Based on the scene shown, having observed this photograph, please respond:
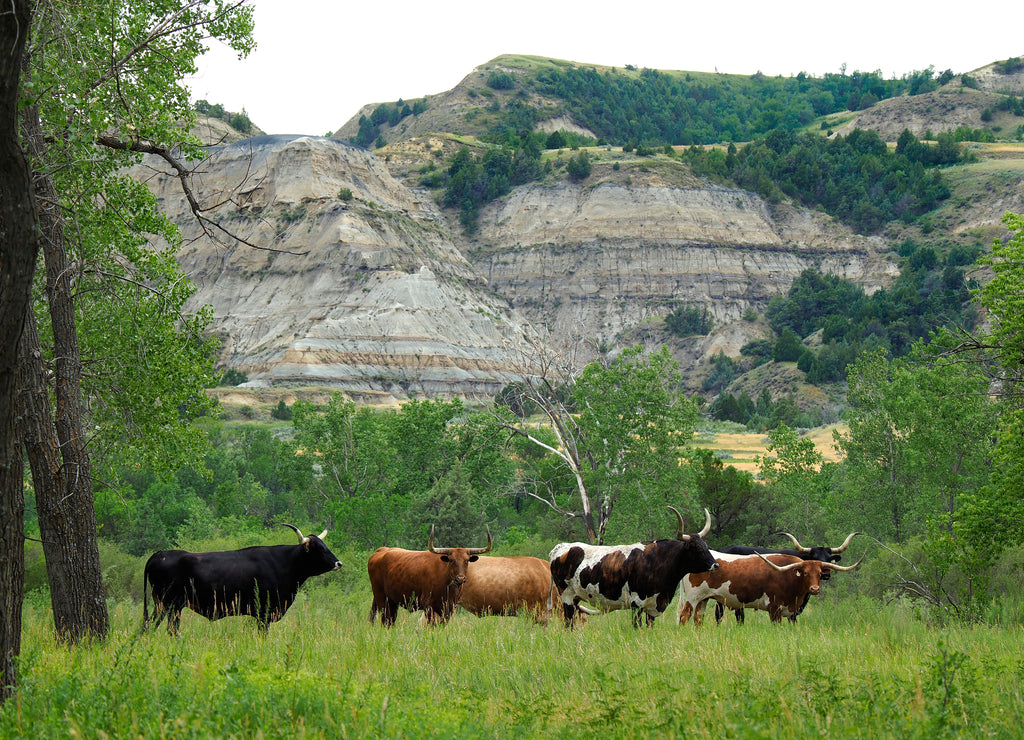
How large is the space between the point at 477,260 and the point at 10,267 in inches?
5234

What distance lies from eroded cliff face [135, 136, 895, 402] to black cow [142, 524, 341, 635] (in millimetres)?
50922

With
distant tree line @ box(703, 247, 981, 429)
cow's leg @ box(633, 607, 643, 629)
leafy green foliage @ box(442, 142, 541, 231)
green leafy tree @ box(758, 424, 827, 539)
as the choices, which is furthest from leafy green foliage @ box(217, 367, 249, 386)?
cow's leg @ box(633, 607, 643, 629)

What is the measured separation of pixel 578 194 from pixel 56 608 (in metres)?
137

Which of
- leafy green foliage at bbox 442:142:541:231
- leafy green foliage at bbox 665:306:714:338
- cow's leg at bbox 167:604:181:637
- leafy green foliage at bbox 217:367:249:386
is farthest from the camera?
leafy green foliage at bbox 442:142:541:231

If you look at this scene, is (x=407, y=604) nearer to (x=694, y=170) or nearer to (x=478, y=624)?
(x=478, y=624)

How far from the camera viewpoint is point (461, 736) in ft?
16.2

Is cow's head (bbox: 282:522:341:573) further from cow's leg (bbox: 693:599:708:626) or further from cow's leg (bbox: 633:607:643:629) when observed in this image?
cow's leg (bbox: 693:599:708:626)

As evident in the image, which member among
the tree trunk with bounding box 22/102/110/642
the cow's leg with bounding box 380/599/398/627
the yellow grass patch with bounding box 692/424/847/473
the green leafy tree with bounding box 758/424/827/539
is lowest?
the yellow grass patch with bounding box 692/424/847/473

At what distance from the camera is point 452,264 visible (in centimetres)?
11188

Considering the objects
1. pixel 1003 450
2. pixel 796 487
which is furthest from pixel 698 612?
pixel 796 487

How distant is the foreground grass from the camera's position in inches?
200

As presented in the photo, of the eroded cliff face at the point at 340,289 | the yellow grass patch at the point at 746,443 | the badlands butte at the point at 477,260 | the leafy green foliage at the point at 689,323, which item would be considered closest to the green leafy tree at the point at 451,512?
the yellow grass patch at the point at 746,443

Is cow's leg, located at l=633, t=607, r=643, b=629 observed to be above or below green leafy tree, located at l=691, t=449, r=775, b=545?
above

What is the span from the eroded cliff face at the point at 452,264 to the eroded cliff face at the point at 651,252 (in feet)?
0.77
